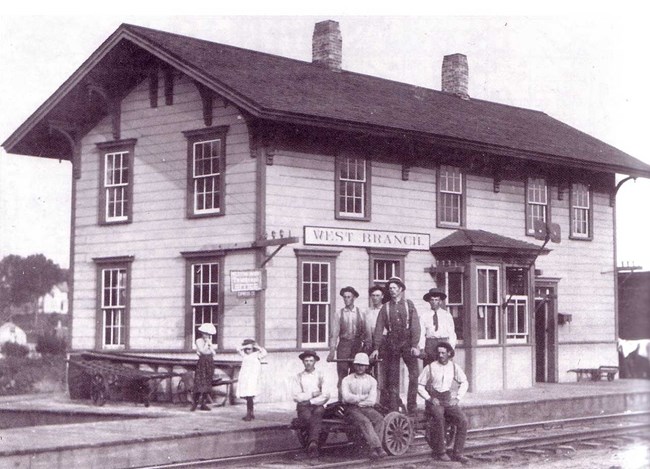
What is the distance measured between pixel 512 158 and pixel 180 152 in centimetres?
761

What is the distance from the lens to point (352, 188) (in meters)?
20.0

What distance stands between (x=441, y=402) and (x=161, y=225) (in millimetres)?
8880

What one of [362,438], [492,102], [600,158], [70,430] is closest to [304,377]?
[362,438]

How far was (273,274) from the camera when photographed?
727 inches

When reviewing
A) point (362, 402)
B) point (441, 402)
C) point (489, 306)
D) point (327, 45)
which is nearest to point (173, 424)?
point (362, 402)

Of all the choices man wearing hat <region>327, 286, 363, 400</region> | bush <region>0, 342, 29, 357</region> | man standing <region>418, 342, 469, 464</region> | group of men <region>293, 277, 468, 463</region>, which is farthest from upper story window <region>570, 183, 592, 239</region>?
bush <region>0, 342, 29, 357</region>

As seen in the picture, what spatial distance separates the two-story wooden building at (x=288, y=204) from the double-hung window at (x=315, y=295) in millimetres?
30

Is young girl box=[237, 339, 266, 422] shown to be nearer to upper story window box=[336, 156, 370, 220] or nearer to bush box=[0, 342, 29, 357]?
upper story window box=[336, 156, 370, 220]

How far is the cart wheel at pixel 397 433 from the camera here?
12.8 meters

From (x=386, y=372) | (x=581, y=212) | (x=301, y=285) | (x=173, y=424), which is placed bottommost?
(x=173, y=424)

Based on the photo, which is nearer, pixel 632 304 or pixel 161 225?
pixel 161 225

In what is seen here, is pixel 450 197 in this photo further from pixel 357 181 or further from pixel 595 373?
pixel 595 373

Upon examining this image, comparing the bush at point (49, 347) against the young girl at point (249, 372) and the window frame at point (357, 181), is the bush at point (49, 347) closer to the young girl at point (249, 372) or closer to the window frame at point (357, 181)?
the window frame at point (357, 181)

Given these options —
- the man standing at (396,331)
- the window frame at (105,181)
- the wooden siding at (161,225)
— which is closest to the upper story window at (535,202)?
the wooden siding at (161,225)
